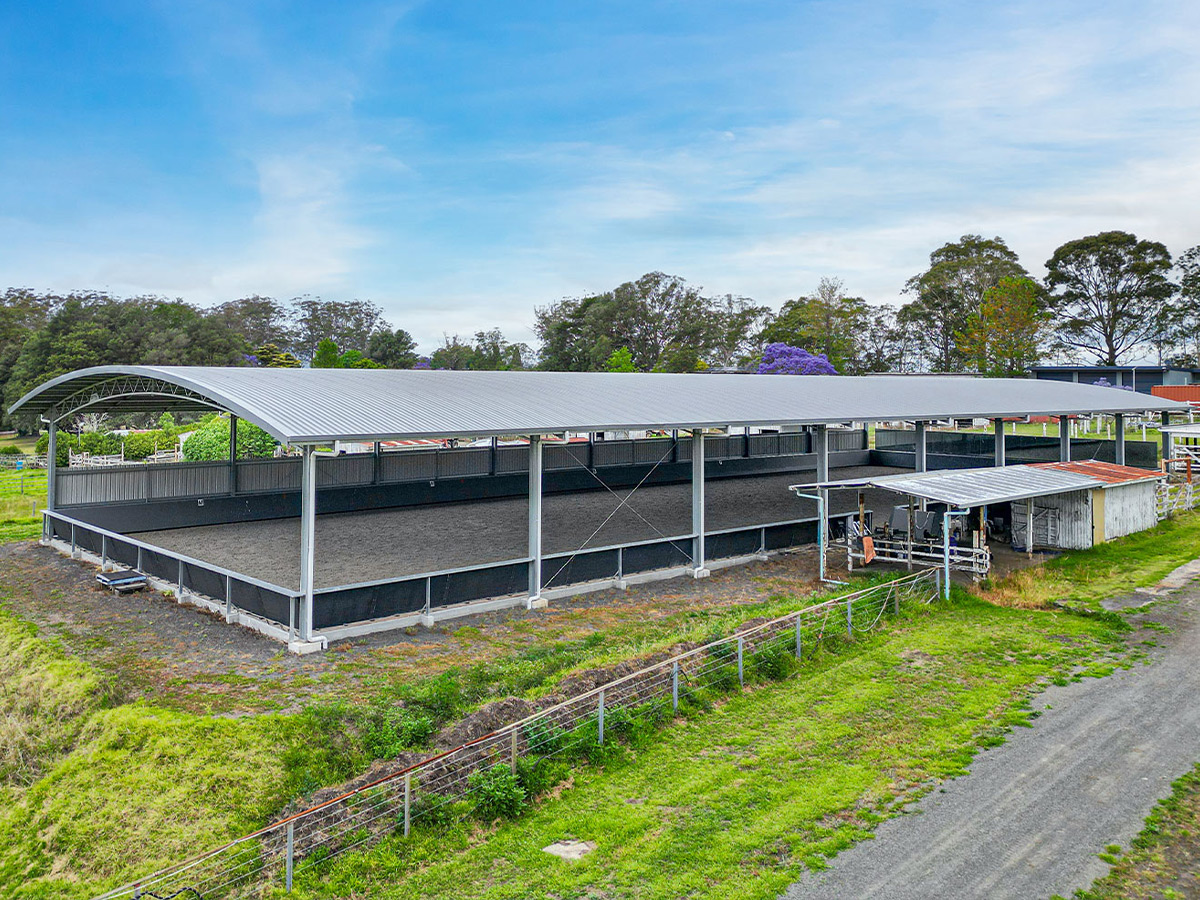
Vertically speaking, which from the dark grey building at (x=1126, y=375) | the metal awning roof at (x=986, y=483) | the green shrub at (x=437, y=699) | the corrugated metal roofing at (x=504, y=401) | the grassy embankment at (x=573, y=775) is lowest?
the grassy embankment at (x=573, y=775)

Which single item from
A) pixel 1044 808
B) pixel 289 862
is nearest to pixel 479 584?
pixel 289 862

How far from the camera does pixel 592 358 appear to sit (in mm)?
80125

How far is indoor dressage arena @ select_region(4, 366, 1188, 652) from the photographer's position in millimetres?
13938

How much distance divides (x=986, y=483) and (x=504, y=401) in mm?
11635

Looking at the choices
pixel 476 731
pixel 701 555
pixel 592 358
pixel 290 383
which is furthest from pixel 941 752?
pixel 592 358

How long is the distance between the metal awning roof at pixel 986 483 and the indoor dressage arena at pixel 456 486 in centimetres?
125

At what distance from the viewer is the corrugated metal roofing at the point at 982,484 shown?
1689 centimetres

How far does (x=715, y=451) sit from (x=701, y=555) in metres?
18.3

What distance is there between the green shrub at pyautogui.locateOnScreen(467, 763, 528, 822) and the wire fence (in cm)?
2

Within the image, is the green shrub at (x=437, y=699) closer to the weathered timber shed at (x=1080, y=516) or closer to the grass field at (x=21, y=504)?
the weathered timber shed at (x=1080, y=516)

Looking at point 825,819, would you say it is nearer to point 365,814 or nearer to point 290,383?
point 365,814

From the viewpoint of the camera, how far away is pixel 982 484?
1898 centimetres

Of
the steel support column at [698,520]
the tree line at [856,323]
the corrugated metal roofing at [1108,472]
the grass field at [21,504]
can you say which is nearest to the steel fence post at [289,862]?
the steel support column at [698,520]

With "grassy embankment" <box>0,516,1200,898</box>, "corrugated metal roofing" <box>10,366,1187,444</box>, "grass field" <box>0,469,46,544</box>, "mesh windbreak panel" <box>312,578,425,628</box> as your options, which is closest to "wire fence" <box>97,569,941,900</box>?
"grassy embankment" <box>0,516,1200,898</box>
